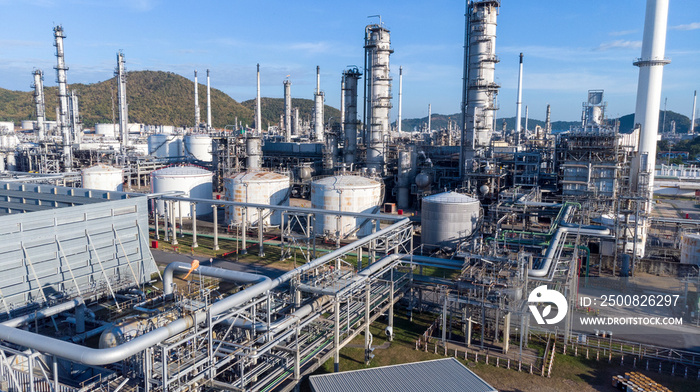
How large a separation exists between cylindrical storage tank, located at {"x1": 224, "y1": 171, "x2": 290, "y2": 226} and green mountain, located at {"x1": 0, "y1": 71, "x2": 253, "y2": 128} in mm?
112564

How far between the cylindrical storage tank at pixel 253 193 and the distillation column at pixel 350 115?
12.2 metres

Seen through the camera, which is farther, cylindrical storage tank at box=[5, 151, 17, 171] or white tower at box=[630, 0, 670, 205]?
cylindrical storage tank at box=[5, 151, 17, 171]

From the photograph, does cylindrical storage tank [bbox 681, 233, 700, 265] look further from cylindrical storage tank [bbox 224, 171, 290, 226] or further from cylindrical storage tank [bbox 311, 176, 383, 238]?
cylindrical storage tank [bbox 224, 171, 290, 226]

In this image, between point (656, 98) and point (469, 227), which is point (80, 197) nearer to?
point (469, 227)

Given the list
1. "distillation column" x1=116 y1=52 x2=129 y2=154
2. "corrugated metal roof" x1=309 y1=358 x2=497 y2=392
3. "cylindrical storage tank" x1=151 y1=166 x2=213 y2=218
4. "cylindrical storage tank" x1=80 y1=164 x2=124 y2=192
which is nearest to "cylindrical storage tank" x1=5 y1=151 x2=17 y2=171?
"distillation column" x1=116 y1=52 x2=129 y2=154

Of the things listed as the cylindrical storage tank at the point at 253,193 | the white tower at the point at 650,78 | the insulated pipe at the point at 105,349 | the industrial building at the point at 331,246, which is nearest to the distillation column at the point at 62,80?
the industrial building at the point at 331,246

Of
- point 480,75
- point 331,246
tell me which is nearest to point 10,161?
point 331,246

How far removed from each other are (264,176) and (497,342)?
84.4ft

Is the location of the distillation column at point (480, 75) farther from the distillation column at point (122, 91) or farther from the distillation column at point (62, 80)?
the distillation column at point (122, 91)

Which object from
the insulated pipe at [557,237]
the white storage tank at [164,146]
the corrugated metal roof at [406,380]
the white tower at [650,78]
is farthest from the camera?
the white storage tank at [164,146]

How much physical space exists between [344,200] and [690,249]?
843 inches

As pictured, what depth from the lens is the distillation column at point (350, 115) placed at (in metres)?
50.8

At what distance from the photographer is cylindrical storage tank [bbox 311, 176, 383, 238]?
34625 mm

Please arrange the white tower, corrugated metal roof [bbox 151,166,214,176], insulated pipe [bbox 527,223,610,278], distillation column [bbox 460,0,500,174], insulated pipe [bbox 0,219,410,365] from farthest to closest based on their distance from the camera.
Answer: corrugated metal roof [bbox 151,166,214,176], distillation column [bbox 460,0,500,174], the white tower, insulated pipe [bbox 527,223,610,278], insulated pipe [bbox 0,219,410,365]
